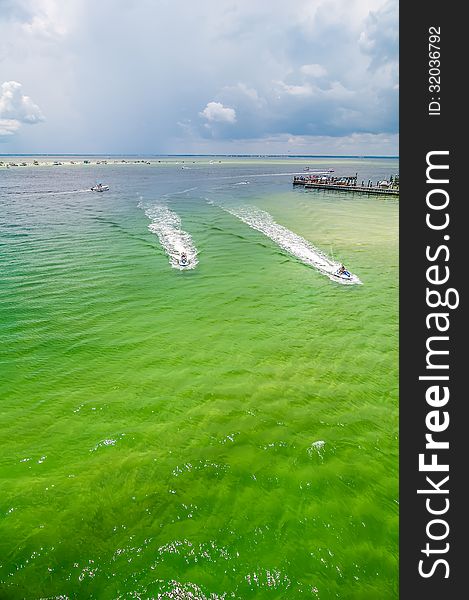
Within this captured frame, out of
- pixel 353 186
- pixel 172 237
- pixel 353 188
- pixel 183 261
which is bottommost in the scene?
pixel 183 261

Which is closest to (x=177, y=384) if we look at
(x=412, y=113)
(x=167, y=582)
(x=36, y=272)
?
(x=167, y=582)

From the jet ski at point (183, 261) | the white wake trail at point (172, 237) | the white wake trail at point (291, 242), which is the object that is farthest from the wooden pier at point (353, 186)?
the jet ski at point (183, 261)

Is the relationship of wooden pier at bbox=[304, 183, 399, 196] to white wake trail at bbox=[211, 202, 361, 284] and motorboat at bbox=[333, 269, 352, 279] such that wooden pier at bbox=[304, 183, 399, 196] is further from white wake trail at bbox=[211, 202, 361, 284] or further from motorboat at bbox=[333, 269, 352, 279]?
motorboat at bbox=[333, 269, 352, 279]

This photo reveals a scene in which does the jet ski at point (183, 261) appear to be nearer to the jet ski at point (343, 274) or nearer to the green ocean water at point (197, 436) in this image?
the green ocean water at point (197, 436)

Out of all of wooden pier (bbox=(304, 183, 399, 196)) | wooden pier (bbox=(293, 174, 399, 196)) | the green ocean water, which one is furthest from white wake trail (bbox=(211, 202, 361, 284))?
wooden pier (bbox=(293, 174, 399, 196))

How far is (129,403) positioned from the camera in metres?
16.6

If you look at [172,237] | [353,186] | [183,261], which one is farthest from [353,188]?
[183,261]

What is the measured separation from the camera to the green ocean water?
33.3 ft

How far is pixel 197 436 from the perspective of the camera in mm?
14773

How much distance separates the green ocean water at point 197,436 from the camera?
10.1m

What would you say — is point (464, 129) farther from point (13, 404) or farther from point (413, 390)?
point (13, 404)

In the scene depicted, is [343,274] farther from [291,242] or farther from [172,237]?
[172,237]

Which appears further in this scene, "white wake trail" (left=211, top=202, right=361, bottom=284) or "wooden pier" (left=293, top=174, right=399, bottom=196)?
"wooden pier" (left=293, top=174, right=399, bottom=196)

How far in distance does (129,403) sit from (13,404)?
528 cm
